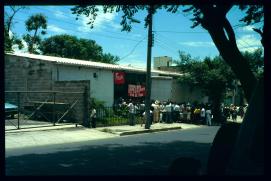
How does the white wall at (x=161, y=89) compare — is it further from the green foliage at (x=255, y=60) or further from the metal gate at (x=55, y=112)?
the metal gate at (x=55, y=112)

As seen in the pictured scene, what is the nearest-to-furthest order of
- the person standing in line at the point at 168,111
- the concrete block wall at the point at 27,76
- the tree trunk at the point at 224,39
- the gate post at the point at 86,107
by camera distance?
the tree trunk at the point at 224,39 → the gate post at the point at 86,107 → the concrete block wall at the point at 27,76 → the person standing in line at the point at 168,111

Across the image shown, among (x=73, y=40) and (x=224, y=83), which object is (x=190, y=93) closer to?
(x=224, y=83)

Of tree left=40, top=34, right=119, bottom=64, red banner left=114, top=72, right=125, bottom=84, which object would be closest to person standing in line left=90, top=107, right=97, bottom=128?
red banner left=114, top=72, right=125, bottom=84

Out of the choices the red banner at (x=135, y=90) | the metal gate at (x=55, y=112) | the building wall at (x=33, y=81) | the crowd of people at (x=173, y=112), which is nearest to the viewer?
the metal gate at (x=55, y=112)

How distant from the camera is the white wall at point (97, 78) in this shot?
27.0 meters

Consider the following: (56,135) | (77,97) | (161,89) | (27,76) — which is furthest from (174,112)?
(56,135)

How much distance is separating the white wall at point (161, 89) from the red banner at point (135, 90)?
157 centimetres

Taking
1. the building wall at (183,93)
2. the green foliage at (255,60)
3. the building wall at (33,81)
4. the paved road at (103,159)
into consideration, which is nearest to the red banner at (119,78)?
the building wall at (33,81)

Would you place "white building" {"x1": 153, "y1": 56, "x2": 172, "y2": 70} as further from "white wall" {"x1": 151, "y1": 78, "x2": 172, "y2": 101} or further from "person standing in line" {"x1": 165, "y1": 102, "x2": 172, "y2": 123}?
"person standing in line" {"x1": 165, "y1": 102, "x2": 172, "y2": 123}

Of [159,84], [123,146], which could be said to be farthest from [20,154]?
[159,84]

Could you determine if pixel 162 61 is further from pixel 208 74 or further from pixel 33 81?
pixel 33 81

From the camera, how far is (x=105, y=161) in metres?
11.2

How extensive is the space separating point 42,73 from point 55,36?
3412 centimetres

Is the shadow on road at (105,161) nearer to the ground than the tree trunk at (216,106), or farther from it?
nearer to the ground
